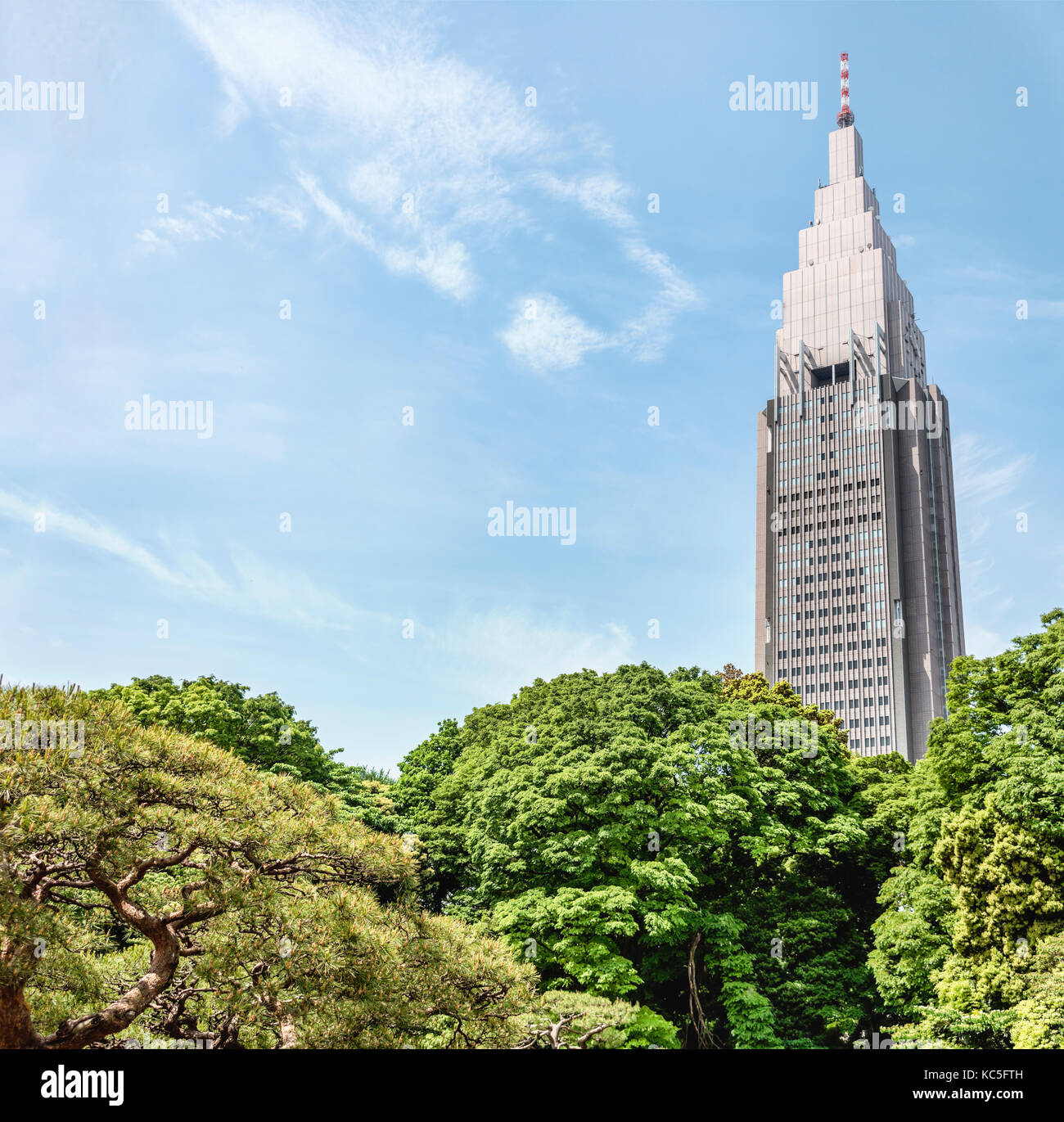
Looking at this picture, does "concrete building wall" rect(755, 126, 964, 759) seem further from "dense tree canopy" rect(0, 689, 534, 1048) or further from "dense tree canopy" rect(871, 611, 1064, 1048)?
"dense tree canopy" rect(0, 689, 534, 1048)

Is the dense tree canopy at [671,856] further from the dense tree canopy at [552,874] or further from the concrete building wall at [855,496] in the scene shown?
the concrete building wall at [855,496]

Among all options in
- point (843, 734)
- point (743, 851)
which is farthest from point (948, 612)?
point (743, 851)

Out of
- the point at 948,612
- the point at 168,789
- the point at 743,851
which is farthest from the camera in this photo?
the point at 948,612

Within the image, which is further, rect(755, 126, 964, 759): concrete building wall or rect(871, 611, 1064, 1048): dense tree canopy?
rect(755, 126, 964, 759): concrete building wall

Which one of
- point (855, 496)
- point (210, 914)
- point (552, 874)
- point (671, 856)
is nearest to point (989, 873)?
point (671, 856)

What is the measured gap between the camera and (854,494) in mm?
93938

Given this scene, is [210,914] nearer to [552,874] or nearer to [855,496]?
[552,874]

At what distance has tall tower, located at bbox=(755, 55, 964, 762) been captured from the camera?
88.0m

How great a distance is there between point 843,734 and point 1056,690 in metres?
19.4

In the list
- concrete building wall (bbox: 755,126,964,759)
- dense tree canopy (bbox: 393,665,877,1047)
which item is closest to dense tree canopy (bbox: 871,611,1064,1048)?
dense tree canopy (bbox: 393,665,877,1047)

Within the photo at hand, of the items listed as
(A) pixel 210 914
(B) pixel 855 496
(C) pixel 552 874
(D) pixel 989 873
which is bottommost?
(C) pixel 552 874
